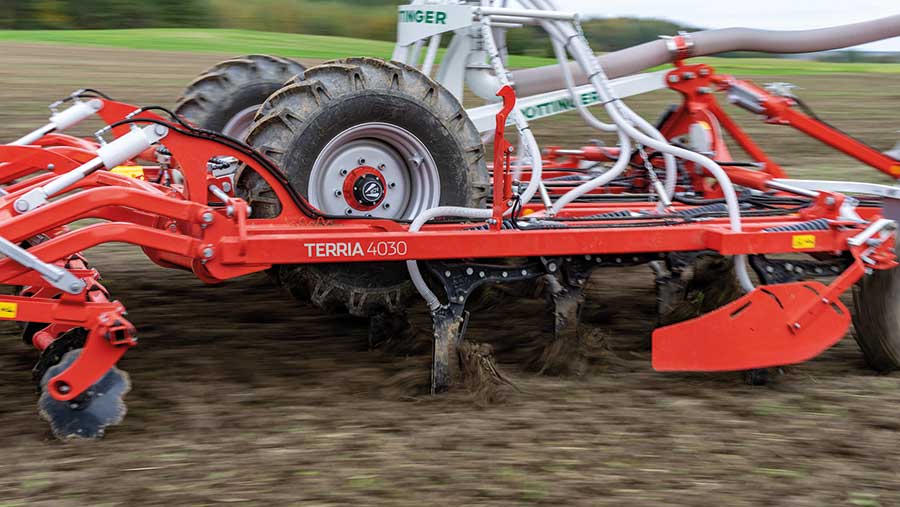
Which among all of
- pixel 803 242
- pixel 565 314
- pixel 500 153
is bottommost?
pixel 565 314

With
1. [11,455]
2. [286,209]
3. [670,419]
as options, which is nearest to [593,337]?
[670,419]

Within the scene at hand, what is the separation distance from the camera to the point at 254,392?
4633 mm

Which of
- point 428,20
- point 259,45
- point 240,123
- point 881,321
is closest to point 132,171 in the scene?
point 240,123

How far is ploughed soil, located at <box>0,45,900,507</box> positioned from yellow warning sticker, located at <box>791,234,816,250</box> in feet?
2.00

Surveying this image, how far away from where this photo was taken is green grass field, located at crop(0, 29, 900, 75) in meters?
24.0

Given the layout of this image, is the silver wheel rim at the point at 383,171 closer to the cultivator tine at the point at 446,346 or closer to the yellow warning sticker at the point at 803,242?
the cultivator tine at the point at 446,346

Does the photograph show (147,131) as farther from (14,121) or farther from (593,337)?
(14,121)

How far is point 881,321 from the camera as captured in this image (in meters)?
5.05

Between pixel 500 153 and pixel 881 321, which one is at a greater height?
pixel 500 153

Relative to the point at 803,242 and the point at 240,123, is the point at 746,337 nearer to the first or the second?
the point at 803,242

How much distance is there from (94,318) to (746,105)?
3.66 m

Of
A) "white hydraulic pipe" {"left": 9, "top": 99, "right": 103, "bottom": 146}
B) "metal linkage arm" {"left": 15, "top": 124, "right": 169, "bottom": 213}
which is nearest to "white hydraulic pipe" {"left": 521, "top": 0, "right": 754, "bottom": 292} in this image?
"metal linkage arm" {"left": 15, "top": 124, "right": 169, "bottom": 213}

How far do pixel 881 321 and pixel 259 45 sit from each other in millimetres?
23424

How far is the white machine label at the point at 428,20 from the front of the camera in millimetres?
5336
